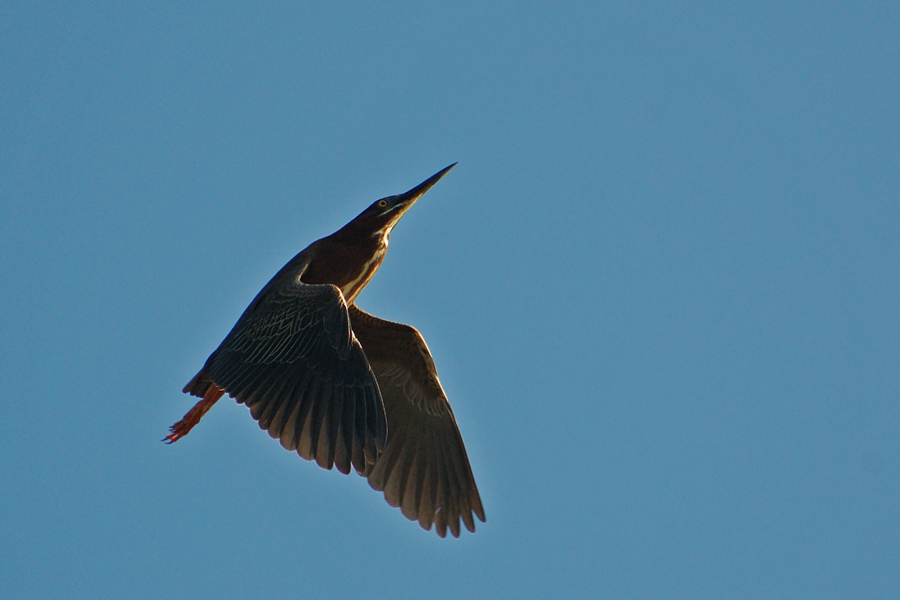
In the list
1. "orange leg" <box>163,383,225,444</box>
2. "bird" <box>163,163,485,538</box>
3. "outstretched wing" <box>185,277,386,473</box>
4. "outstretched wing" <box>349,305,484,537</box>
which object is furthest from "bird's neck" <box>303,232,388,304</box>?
"orange leg" <box>163,383,225,444</box>

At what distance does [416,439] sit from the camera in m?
9.32

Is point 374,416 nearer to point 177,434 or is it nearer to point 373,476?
point 373,476

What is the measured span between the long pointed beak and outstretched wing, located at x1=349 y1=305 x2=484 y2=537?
3.48ft

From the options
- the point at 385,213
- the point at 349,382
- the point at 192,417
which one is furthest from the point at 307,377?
the point at 385,213

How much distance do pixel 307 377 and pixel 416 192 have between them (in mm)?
2678

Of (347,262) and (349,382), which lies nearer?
(349,382)

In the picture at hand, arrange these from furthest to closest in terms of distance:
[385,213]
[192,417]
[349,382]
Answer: [385,213] < [192,417] < [349,382]

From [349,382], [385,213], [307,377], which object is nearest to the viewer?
[349,382]

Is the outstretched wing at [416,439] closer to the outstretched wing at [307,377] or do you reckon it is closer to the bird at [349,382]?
the bird at [349,382]

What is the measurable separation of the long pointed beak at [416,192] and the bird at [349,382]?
0.01 m

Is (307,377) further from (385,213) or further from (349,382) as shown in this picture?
(385,213)

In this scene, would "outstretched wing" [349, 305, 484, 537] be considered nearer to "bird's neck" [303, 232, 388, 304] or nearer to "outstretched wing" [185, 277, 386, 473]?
"bird's neck" [303, 232, 388, 304]

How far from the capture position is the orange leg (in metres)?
8.84

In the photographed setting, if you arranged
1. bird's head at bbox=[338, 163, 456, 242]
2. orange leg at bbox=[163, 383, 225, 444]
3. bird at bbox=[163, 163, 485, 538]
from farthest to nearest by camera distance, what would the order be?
bird's head at bbox=[338, 163, 456, 242], orange leg at bbox=[163, 383, 225, 444], bird at bbox=[163, 163, 485, 538]
